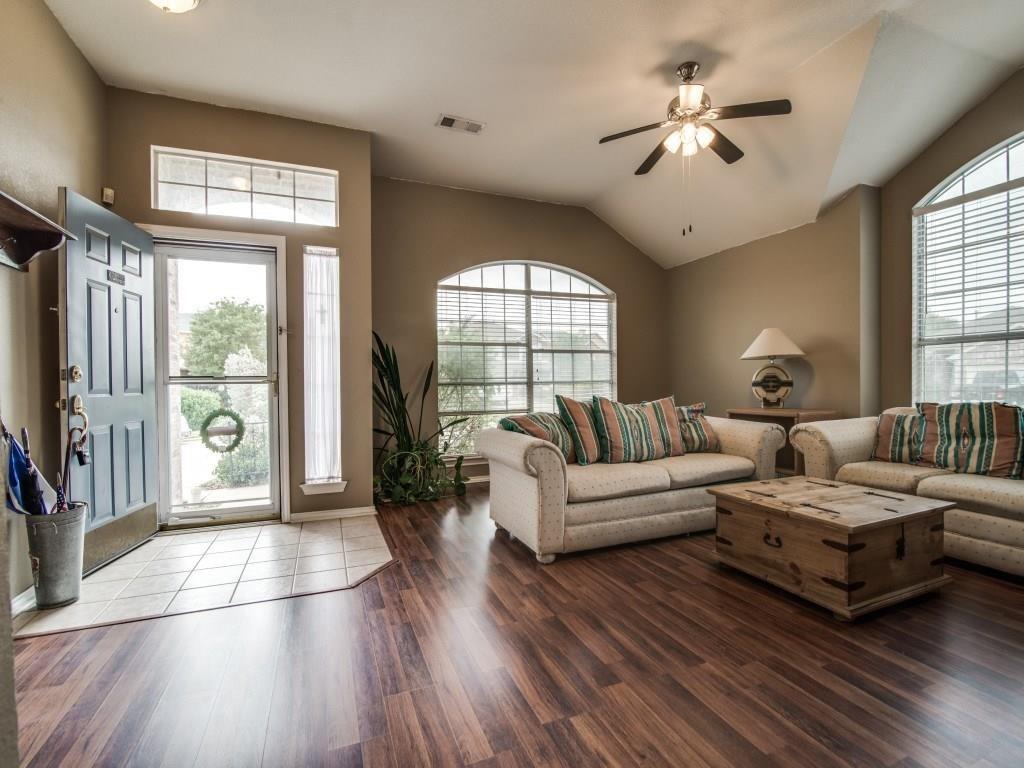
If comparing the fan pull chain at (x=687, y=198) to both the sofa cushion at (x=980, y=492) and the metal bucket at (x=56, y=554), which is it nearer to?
the sofa cushion at (x=980, y=492)

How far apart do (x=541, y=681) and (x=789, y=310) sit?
4170mm

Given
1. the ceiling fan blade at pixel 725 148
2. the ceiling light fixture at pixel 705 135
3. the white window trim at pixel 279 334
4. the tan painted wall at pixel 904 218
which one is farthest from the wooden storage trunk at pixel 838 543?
the white window trim at pixel 279 334

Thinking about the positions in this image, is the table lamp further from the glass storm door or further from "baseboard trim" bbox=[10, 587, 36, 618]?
"baseboard trim" bbox=[10, 587, 36, 618]

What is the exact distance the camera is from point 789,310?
179 inches

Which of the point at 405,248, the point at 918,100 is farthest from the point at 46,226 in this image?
the point at 918,100

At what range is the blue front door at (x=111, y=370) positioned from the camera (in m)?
2.56

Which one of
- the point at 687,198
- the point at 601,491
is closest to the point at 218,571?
the point at 601,491

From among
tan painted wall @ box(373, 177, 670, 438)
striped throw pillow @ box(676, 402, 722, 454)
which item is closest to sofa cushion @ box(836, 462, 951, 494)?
striped throw pillow @ box(676, 402, 722, 454)

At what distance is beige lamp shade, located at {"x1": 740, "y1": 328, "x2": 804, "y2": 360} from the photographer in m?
4.21

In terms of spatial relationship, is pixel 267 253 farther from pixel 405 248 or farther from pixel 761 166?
pixel 761 166

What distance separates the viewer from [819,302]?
14.1 ft

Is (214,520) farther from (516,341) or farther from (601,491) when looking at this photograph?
(516,341)

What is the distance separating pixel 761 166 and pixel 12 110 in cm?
479

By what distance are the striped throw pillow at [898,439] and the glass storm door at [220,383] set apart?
4.42 m
